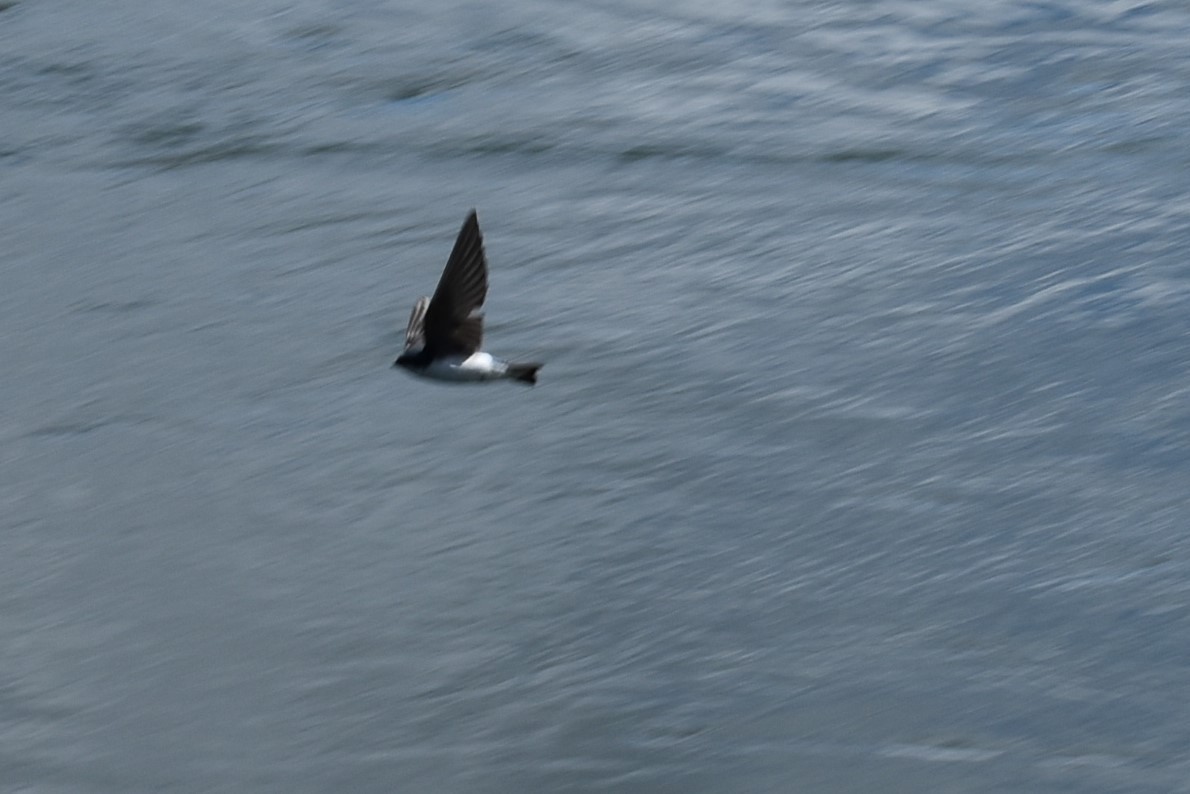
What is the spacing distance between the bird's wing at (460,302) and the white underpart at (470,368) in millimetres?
24

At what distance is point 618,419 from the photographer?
6.69 meters

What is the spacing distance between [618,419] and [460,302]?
4.21 ft

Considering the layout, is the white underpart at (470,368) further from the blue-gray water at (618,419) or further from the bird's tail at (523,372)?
the blue-gray water at (618,419)

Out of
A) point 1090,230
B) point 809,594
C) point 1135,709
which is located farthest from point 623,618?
point 1090,230

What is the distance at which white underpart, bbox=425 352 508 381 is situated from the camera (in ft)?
18.4

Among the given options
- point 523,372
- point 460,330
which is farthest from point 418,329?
point 523,372

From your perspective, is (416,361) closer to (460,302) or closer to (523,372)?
(460,302)

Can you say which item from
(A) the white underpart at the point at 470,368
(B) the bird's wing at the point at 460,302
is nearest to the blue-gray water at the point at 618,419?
(A) the white underpart at the point at 470,368

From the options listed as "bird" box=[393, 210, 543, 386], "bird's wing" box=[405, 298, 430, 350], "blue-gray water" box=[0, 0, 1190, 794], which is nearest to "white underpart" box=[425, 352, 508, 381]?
"bird" box=[393, 210, 543, 386]

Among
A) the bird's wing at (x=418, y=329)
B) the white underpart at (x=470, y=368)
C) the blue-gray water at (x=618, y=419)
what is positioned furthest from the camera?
the bird's wing at (x=418, y=329)

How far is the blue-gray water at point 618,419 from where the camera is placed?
5.39 m

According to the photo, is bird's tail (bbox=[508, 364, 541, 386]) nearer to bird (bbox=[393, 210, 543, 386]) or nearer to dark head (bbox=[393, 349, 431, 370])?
bird (bbox=[393, 210, 543, 386])

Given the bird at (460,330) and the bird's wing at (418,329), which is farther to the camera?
the bird's wing at (418,329)

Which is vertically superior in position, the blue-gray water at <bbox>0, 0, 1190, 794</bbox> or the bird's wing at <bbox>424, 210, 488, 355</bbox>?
the bird's wing at <bbox>424, 210, 488, 355</bbox>
